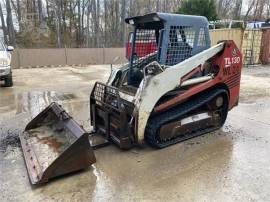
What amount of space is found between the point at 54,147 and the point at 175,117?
1648 millimetres

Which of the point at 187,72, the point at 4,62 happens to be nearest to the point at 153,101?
the point at 187,72

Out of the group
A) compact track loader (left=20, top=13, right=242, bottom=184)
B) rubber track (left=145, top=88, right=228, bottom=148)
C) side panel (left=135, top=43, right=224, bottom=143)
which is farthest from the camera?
rubber track (left=145, top=88, right=228, bottom=148)

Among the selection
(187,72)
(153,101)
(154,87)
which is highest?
(187,72)

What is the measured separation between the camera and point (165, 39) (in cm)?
364

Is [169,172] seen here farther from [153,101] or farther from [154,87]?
[154,87]

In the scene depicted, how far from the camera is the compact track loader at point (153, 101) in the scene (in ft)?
10.5

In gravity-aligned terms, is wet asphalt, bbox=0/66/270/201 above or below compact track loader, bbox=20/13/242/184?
below

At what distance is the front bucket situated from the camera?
2.86 meters

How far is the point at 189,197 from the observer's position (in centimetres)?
262

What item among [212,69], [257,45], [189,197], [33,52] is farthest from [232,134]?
[33,52]

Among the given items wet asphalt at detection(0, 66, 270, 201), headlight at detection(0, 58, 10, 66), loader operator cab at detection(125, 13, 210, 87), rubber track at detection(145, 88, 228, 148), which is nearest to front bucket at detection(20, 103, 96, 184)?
wet asphalt at detection(0, 66, 270, 201)

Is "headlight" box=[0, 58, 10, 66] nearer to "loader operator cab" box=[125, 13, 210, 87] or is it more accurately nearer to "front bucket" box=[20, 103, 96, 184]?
"front bucket" box=[20, 103, 96, 184]

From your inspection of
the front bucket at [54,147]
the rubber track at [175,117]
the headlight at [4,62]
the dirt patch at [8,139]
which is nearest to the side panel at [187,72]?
the rubber track at [175,117]

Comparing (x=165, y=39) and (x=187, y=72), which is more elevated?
(x=165, y=39)
